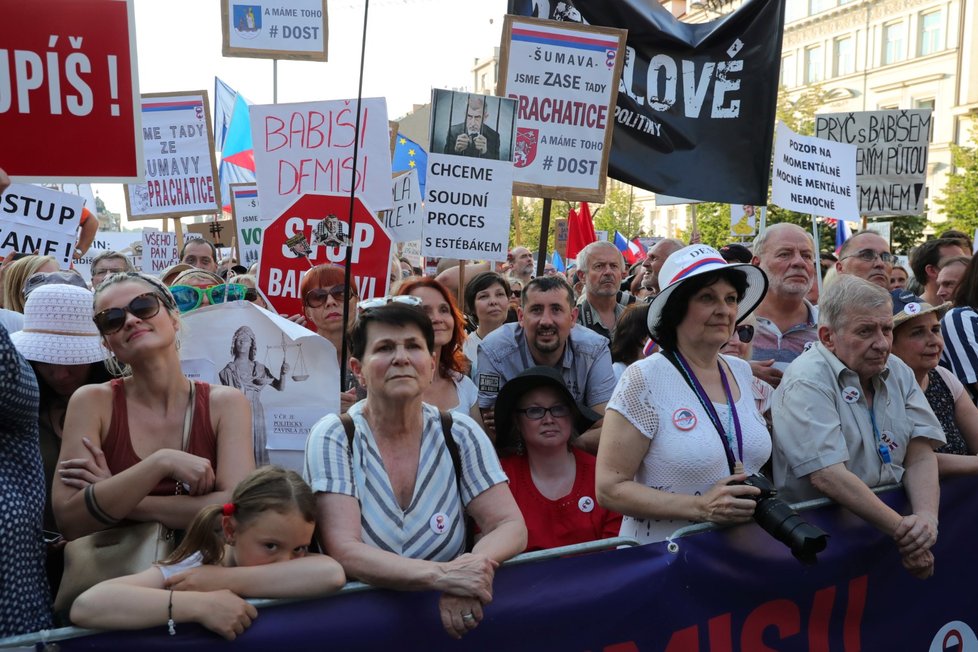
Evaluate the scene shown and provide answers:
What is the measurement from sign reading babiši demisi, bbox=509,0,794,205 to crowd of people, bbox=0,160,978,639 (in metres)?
2.30

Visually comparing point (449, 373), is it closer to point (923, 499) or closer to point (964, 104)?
point (923, 499)

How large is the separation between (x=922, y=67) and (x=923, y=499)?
47.8m

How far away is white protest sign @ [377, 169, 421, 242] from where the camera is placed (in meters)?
7.91

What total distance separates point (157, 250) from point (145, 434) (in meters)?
9.02

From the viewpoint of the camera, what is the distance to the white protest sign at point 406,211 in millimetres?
7906

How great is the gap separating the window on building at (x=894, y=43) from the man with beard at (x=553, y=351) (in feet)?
158

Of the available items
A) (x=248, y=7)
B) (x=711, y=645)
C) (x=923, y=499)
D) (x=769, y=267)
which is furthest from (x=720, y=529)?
(x=248, y=7)

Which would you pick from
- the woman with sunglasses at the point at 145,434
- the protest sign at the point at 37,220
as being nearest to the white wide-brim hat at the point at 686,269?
the woman with sunglasses at the point at 145,434

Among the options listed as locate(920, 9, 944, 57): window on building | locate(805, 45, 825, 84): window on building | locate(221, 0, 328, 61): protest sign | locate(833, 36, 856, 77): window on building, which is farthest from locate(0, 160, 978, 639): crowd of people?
locate(805, 45, 825, 84): window on building

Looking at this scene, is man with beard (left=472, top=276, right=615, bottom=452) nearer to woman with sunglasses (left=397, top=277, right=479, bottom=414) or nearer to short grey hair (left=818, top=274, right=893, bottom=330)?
woman with sunglasses (left=397, top=277, right=479, bottom=414)

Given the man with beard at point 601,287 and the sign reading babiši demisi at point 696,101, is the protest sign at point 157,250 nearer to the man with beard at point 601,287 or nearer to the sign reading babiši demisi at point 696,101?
the man with beard at point 601,287

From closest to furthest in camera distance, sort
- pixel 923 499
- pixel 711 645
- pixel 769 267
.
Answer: pixel 711 645
pixel 923 499
pixel 769 267

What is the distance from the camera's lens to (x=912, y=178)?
9.72 m

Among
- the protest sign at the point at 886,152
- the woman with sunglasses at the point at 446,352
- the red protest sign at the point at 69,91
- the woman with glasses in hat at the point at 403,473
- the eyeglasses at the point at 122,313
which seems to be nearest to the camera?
the woman with glasses in hat at the point at 403,473
